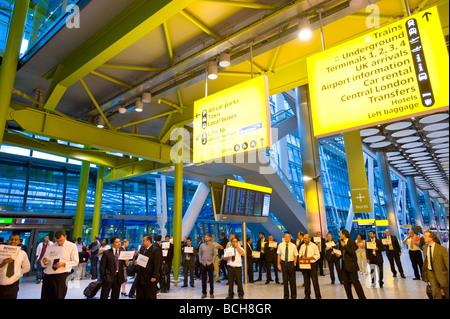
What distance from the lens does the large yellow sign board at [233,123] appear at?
4809mm

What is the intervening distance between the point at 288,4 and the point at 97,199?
1191cm

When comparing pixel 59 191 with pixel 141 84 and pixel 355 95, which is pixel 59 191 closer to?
pixel 141 84

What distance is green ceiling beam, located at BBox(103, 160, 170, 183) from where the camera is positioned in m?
12.1

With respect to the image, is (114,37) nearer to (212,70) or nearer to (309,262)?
(212,70)

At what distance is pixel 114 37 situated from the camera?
5.65 m

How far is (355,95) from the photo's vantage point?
383 centimetres

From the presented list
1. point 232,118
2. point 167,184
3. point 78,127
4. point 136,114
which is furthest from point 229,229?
Answer: point 232,118

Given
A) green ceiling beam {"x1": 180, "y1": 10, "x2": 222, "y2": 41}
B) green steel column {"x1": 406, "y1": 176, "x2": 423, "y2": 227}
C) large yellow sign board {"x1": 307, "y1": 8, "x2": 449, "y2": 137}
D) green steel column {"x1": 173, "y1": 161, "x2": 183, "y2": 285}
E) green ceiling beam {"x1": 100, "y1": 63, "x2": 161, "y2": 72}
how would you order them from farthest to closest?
green steel column {"x1": 406, "y1": 176, "x2": 423, "y2": 227} → green steel column {"x1": 173, "y1": 161, "x2": 183, "y2": 285} → green ceiling beam {"x1": 100, "y1": 63, "x2": 161, "y2": 72} → green ceiling beam {"x1": 180, "y1": 10, "x2": 222, "y2": 41} → large yellow sign board {"x1": 307, "y1": 8, "x2": 449, "y2": 137}

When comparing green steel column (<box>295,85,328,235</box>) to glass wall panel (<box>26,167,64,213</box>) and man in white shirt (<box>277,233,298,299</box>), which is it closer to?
man in white shirt (<box>277,233,298,299</box>)

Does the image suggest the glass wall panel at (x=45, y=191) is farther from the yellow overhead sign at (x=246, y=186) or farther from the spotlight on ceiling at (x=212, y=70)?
the spotlight on ceiling at (x=212, y=70)

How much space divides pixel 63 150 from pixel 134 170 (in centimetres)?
294

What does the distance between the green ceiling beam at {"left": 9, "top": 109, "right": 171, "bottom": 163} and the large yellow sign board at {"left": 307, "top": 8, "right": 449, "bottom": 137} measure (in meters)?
7.29

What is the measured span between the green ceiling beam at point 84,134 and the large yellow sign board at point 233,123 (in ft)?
15.8

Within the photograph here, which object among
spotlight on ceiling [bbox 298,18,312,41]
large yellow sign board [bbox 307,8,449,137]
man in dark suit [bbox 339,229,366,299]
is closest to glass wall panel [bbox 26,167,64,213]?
man in dark suit [bbox 339,229,366,299]
